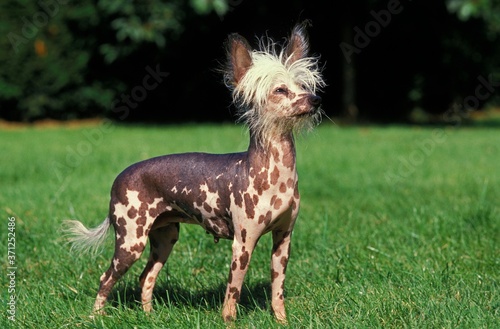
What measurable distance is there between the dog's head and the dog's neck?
0.11ft

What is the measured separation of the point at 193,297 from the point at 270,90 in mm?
1455

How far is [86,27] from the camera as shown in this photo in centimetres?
1692

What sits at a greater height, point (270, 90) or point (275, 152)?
point (270, 90)

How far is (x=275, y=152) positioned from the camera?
374 cm

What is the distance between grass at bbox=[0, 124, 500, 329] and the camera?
3.96 m

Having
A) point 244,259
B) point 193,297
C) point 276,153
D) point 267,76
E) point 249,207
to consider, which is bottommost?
point 193,297

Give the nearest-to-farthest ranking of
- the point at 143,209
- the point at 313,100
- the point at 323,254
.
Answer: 1. the point at 313,100
2. the point at 143,209
3. the point at 323,254

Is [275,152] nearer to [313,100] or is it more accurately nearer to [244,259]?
[313,100]

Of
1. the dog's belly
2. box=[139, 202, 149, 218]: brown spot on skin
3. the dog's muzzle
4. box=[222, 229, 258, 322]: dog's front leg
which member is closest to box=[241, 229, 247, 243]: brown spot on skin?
box=[222, 229, 258, 322]: dog's front leg

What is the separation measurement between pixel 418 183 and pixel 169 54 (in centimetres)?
1081

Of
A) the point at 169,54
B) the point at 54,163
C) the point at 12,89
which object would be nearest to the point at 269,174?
the point at 54,163

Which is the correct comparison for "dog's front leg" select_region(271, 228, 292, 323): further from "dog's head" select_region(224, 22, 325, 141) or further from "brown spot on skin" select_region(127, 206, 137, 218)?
"brown spot on skin" select_region(127, 206, 137, 218)

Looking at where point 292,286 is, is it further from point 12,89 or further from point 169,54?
point 169,54

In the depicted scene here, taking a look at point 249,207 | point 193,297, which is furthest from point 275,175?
point 193,297
